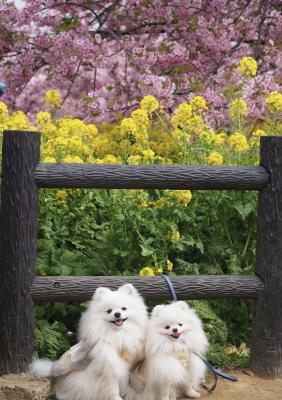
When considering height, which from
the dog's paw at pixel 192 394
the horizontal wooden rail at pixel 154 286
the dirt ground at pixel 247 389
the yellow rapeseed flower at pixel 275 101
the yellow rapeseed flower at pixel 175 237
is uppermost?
the yellow rapeseed flower at pixel 275 101

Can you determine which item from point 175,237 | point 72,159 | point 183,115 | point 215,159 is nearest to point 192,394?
point 175,237

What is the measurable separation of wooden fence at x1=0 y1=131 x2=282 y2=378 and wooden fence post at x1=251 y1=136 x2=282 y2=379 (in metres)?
0.02

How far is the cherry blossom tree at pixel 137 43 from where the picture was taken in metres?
7.93

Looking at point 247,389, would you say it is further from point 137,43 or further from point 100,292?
point 137,43

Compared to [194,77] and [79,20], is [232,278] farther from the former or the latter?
[79,20]

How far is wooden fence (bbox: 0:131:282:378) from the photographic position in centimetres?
455

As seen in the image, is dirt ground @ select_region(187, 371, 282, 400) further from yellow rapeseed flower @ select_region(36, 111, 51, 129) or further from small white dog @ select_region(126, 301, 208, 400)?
yellow rapeseed flower @ select_region(36, 111, 51, 129)

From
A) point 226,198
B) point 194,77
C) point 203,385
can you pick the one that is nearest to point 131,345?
point 203,385

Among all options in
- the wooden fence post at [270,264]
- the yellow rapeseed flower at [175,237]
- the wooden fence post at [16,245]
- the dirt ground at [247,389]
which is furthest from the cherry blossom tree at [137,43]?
the dirt ground at [247,389]

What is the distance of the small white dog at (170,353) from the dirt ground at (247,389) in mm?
218

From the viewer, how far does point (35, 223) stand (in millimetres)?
4617

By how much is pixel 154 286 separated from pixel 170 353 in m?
0.44

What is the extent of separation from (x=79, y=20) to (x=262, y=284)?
166 inches

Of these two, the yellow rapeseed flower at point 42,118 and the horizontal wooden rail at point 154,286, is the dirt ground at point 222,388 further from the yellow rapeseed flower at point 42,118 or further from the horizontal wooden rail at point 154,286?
the yellow rapeseed flower at point 42,118
